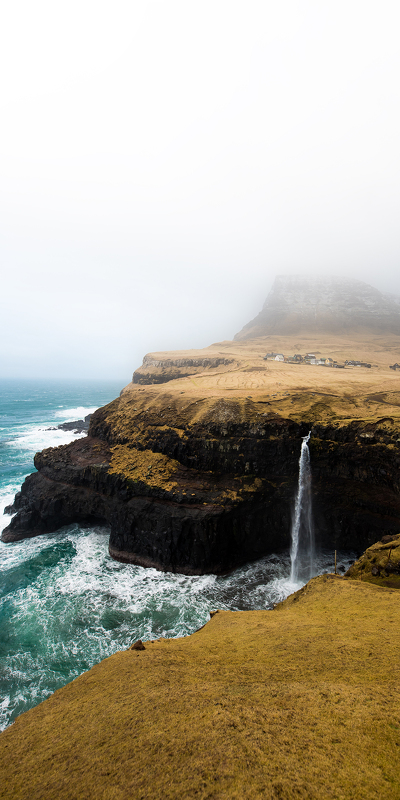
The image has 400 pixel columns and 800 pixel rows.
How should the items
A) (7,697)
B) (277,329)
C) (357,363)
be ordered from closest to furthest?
1. (7,697)
2. (357,363)
3. (277,329)

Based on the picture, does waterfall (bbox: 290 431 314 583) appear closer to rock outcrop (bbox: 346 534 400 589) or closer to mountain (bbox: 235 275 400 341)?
rock outcrop (bbox: 346 534 400 589)

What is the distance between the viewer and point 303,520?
24.7 metres

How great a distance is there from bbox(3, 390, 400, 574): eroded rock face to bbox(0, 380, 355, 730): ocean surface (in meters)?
1.37

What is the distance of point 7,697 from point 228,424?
20.2 metres

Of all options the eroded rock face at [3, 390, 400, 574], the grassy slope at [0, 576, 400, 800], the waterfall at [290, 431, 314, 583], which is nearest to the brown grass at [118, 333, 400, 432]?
the eroded rock face at [3, 390, 400, 574]

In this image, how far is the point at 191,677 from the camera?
7.66 m

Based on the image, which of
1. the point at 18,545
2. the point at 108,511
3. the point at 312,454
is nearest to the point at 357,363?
the point at 312,454

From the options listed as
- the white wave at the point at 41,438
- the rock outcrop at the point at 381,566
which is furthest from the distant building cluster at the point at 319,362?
the white wave at the point at 41,438

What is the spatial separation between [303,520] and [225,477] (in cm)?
719

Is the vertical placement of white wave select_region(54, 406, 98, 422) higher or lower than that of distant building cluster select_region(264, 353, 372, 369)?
lower

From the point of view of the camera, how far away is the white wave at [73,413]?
7870 centimetres

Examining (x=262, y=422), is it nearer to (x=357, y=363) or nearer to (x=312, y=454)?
(x=312, y=454)

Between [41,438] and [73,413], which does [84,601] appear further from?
[73,413]

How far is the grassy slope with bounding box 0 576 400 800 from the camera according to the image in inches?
173
